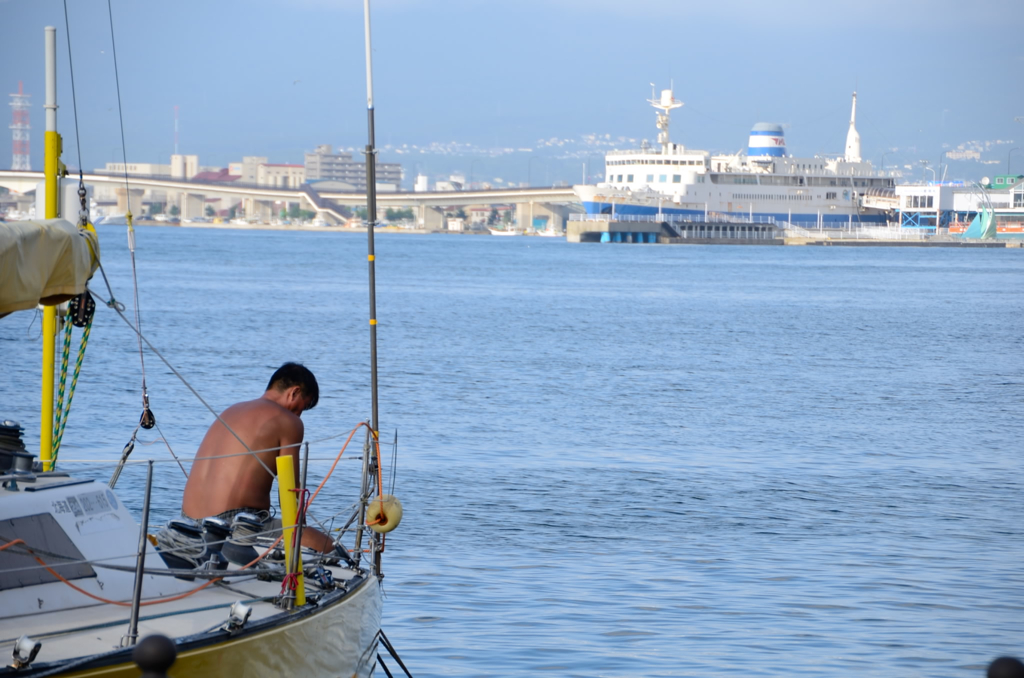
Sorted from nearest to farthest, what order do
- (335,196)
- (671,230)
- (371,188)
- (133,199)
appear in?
(371,188), (671,230), (335,196), (133,199)

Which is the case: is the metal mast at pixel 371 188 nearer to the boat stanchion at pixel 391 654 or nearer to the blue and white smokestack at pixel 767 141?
the boat stanchion at pixel 391 654

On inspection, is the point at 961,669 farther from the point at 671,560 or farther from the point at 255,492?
the point at 255,492

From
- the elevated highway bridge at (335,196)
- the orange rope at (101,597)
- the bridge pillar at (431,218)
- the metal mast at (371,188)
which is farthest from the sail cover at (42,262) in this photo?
the bridge pillar at (431,218)

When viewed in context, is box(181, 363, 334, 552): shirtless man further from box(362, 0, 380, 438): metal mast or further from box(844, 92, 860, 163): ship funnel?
box(844, 92, 860, 163): ship funnel

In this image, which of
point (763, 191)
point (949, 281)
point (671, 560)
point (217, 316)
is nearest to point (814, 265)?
point (949, 281)

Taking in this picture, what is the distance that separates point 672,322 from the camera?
130 ft

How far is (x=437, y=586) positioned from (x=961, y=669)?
3.76 meters

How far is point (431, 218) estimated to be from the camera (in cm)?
18488

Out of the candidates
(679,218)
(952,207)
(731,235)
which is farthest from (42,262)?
(952,207)

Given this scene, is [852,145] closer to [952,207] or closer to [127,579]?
[952,207]

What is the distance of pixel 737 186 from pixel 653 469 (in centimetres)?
11324

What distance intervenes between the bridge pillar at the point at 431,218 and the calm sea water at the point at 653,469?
140093 millimetres

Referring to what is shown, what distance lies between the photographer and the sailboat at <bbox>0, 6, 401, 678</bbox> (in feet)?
15.0

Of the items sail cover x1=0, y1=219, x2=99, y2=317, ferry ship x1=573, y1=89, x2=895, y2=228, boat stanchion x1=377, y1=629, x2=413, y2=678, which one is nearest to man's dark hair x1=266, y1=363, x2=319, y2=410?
sail cover x1=0, y1=219, x2=99, y2=317
